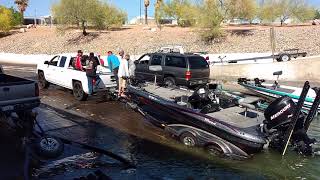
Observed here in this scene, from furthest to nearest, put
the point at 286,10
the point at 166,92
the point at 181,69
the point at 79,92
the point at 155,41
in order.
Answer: the point at 286,10, the point at 155,41, the point at 181,69, the point at 79,92, the point at 166,92

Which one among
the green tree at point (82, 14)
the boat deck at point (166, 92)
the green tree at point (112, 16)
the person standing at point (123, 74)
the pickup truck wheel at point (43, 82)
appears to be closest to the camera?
the boat deck at point (166, 92)

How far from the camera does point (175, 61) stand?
60.1ft

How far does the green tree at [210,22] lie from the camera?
42781mm

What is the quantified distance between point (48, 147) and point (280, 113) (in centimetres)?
513

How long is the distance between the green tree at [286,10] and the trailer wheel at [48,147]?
55.1 m

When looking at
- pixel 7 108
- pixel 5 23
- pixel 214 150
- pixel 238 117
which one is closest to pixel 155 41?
pixel 5 23

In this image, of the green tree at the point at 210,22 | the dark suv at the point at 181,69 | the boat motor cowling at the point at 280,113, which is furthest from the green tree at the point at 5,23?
the boat motor cowling at the point at 280,113

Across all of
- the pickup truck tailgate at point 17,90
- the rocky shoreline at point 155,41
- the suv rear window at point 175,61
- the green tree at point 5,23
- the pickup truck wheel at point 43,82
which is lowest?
the pickup truck wheel at point 43,82

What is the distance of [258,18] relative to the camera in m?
61.4

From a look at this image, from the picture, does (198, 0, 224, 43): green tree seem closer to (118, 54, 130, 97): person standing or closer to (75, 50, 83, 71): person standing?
(75, 50, 83, 71): person standing

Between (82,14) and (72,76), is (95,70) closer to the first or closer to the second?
(72,76)

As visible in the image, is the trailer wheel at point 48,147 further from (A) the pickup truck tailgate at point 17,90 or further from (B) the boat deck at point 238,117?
(B) the boat deck at point 238,117

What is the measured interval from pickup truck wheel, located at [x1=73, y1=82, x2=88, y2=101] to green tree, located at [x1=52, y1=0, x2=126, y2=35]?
133ft

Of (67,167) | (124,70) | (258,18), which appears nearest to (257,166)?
(67,167)
